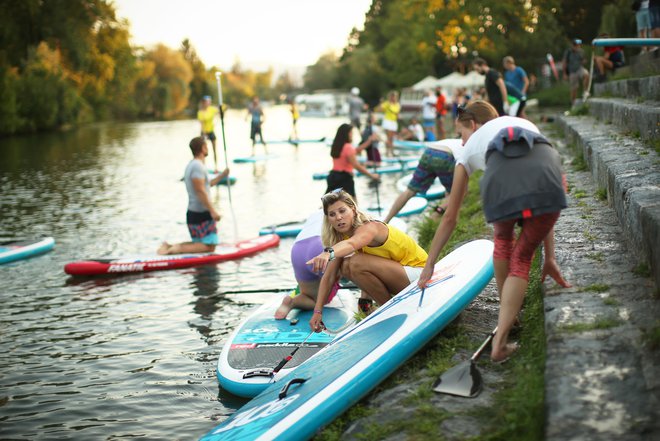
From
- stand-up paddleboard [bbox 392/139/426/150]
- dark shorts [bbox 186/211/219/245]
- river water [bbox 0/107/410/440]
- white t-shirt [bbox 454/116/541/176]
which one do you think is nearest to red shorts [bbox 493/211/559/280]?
white t-shirt [bbox 454/116/541/176]

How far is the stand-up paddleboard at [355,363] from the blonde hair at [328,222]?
68 cm

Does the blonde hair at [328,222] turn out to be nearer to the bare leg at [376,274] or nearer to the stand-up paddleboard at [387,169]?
the bare leg at [376,274]

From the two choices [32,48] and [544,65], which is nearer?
[544,65]

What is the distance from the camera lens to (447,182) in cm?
934

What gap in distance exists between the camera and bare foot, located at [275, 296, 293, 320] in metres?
7.11

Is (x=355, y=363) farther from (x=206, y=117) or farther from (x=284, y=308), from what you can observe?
(x=206, y=117)

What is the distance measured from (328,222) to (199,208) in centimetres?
464

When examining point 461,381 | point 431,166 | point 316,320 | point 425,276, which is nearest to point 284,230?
point 431,166

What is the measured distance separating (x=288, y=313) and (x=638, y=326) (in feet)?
12.2

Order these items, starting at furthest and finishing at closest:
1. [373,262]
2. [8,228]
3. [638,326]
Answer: [8,228] < [373,262] < [638,326]

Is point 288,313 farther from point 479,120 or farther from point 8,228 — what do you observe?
point 8,228

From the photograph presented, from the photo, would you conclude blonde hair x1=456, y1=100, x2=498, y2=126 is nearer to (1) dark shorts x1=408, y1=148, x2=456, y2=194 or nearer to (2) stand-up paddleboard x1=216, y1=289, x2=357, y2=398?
(2) stand-up paddleboard x1=216, y1=289, x2=357, y2=398

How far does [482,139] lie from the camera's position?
15.2 ft

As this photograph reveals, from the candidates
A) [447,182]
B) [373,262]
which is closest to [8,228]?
[447,182]
